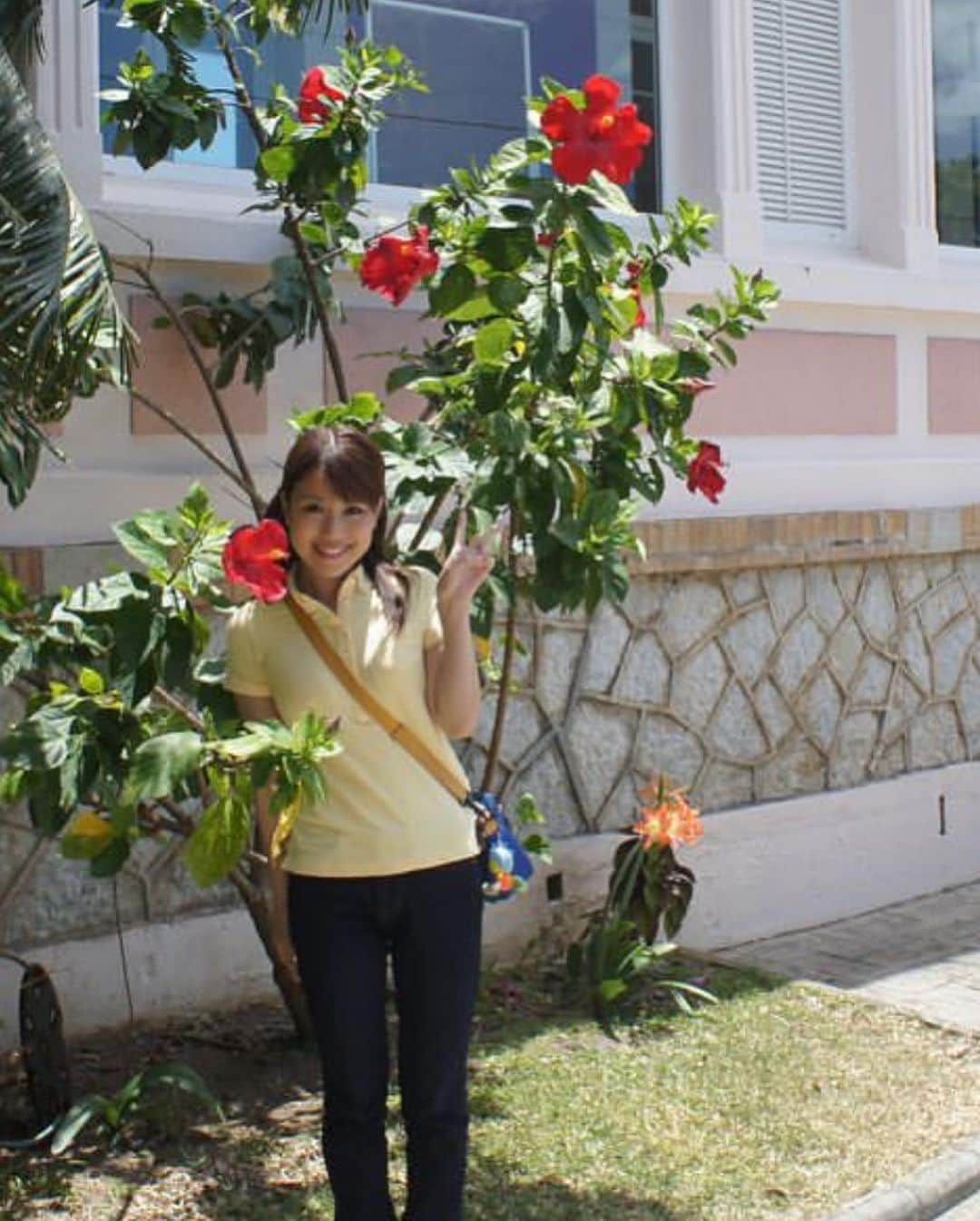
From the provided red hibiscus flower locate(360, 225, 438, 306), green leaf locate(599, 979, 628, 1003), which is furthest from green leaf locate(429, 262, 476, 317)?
green leaf locate(599, 979, 628, 1003)

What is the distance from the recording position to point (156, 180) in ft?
21.5

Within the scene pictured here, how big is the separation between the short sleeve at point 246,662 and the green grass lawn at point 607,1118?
4.60 feet

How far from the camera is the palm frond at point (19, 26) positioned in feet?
16.1

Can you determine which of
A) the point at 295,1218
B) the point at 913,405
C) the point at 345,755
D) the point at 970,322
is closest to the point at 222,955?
the point at 295,1218

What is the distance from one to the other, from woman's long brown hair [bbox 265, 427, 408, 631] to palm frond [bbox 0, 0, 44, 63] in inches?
63.4

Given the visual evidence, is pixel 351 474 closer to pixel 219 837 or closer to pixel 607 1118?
pixel 219 837

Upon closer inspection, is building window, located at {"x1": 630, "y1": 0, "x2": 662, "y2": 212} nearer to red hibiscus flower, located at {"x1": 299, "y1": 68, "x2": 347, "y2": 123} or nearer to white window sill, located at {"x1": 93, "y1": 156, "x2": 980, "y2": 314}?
white window sill, located at {"x1": 93, "y1": 156, "x2": 980, "y2": 314}

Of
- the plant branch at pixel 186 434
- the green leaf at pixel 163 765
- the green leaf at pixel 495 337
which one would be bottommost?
the green leaf at pixel 163 765

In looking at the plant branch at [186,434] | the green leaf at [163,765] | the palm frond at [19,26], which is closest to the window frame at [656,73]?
the plant branch at [186,434]

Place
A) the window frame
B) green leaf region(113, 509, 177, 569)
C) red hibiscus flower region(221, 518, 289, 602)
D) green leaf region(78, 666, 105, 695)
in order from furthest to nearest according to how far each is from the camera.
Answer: the window frame < green leaf region(78, 666, 105, 695) < green leaf region(113, 509, 177, 569) < red hibiscus flower region(221, 518, 289, 602)

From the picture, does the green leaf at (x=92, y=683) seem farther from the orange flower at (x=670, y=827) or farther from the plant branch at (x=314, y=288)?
the orange flower at (x=670, y=827)

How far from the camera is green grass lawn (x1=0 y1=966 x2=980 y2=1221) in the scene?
4.72 metres

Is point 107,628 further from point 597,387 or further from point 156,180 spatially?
point 156,180

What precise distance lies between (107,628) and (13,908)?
1.72 metres
